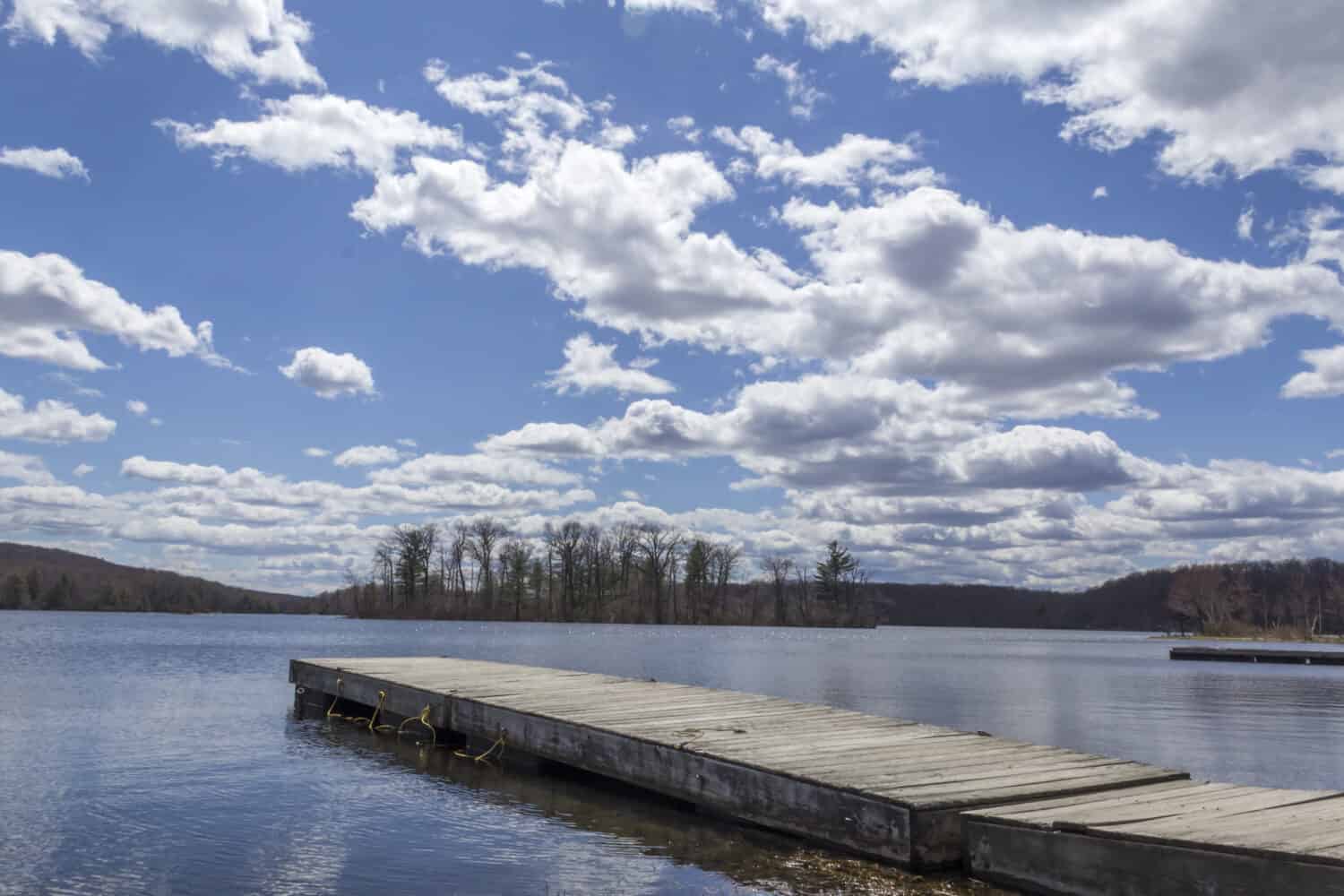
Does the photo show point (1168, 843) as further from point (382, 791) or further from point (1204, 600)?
point (1204, 600)

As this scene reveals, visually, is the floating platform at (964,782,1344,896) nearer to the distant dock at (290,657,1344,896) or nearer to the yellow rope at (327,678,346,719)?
the distant dock at (290,657,1344,896)

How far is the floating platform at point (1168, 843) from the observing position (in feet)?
19.6

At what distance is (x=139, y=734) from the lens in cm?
1728

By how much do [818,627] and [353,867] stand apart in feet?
433

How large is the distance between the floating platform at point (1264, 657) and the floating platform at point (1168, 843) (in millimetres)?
56951

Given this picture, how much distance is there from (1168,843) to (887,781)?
105 inches

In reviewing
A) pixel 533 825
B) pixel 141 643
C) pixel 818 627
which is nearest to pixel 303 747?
pixel 533 825

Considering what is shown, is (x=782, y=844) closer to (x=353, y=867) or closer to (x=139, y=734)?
→ (x=353, y=867)

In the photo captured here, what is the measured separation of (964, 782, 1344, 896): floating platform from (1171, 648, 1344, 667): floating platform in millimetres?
56951

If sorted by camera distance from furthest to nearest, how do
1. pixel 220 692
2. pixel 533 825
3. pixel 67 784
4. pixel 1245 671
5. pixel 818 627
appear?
pixel 818 627, pixel 1245 671, pixel 220 692, pixel 67 784, pixel 533 825

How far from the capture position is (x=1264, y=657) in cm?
5878

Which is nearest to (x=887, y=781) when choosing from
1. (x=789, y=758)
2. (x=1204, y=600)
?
(x=789, y=758)

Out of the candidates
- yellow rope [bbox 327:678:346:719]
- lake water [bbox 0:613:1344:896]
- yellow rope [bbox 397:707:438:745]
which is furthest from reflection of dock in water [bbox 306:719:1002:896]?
yellow rope [bbox 327:678:346:719]

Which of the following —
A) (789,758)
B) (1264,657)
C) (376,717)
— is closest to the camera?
(789,758)
